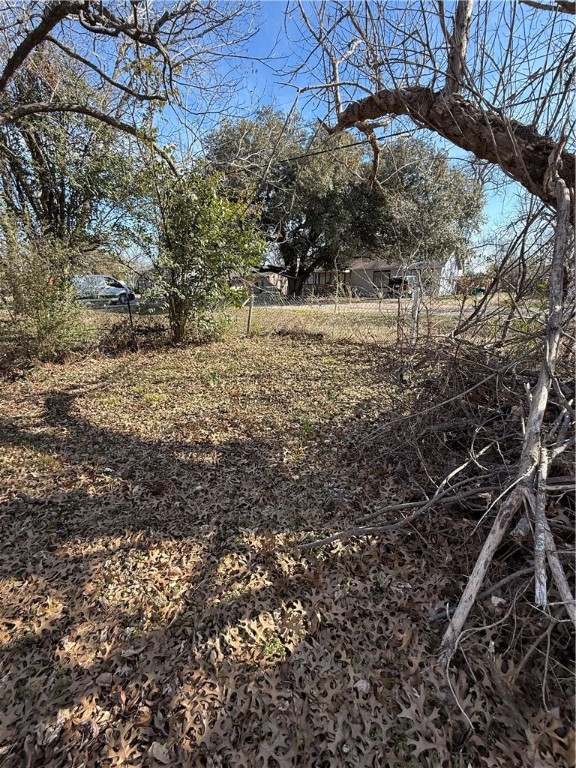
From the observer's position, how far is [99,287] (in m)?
7.02

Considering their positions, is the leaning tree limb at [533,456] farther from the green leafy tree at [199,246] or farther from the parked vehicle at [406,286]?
the green leafy tree at [199,246]

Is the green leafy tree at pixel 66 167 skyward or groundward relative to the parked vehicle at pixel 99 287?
skyward

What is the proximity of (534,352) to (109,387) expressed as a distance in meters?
5.31

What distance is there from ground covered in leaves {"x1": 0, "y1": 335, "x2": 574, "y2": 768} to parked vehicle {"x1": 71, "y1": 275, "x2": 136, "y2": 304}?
373cm

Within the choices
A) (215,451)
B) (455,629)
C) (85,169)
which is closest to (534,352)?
(455,629)

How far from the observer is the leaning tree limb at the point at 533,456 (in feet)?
5.32

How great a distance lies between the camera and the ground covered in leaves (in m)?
1.43

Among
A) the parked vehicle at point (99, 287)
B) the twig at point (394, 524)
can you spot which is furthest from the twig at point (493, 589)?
the parked vehicle at point (99, 287)

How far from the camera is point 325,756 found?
1399 millimetres

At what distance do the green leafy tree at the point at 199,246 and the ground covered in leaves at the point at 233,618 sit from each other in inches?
170

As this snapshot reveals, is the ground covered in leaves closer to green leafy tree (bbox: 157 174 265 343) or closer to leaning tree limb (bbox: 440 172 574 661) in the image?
leaning tree limb (bbox: 440 172 574 661)

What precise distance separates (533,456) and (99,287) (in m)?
7.48

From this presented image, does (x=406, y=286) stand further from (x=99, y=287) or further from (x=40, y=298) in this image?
(x=40, y=298)

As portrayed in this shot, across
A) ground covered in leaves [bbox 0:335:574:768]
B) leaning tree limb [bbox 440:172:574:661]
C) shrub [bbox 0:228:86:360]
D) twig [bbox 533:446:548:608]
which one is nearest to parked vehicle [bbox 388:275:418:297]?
ground covered in leaves [bbox 0:335:574:768]
